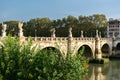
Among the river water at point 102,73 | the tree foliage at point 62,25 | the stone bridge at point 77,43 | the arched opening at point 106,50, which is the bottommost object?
the river water at point 102,73

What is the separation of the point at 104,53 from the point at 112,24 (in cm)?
2232

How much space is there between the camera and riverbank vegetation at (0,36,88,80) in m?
13.5

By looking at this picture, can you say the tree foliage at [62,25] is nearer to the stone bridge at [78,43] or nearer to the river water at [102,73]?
the stone bridge at [78,43]

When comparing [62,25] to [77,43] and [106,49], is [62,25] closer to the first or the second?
[106,49]

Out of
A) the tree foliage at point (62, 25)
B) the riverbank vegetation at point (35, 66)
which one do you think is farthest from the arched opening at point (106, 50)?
the riverbank vegetation at point (35, 66)

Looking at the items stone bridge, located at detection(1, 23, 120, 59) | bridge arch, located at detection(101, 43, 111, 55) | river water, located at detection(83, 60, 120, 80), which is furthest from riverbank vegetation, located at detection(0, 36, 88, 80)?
bridge arch, located at detection(101, 43, 111, 55)

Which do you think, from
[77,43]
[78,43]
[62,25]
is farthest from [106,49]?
[62,25]

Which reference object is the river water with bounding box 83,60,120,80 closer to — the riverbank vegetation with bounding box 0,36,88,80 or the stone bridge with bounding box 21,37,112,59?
the stone bridge with bounding box 21,37,112,59

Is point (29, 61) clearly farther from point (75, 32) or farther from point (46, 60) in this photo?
point (75, 32)

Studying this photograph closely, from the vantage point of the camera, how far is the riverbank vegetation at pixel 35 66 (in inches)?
530

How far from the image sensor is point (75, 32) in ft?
240

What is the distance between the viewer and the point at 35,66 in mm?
13820

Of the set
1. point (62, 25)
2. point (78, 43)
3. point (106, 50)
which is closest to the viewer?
point (78, 43)

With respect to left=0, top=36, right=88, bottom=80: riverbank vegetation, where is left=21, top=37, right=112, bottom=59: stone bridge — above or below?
above
